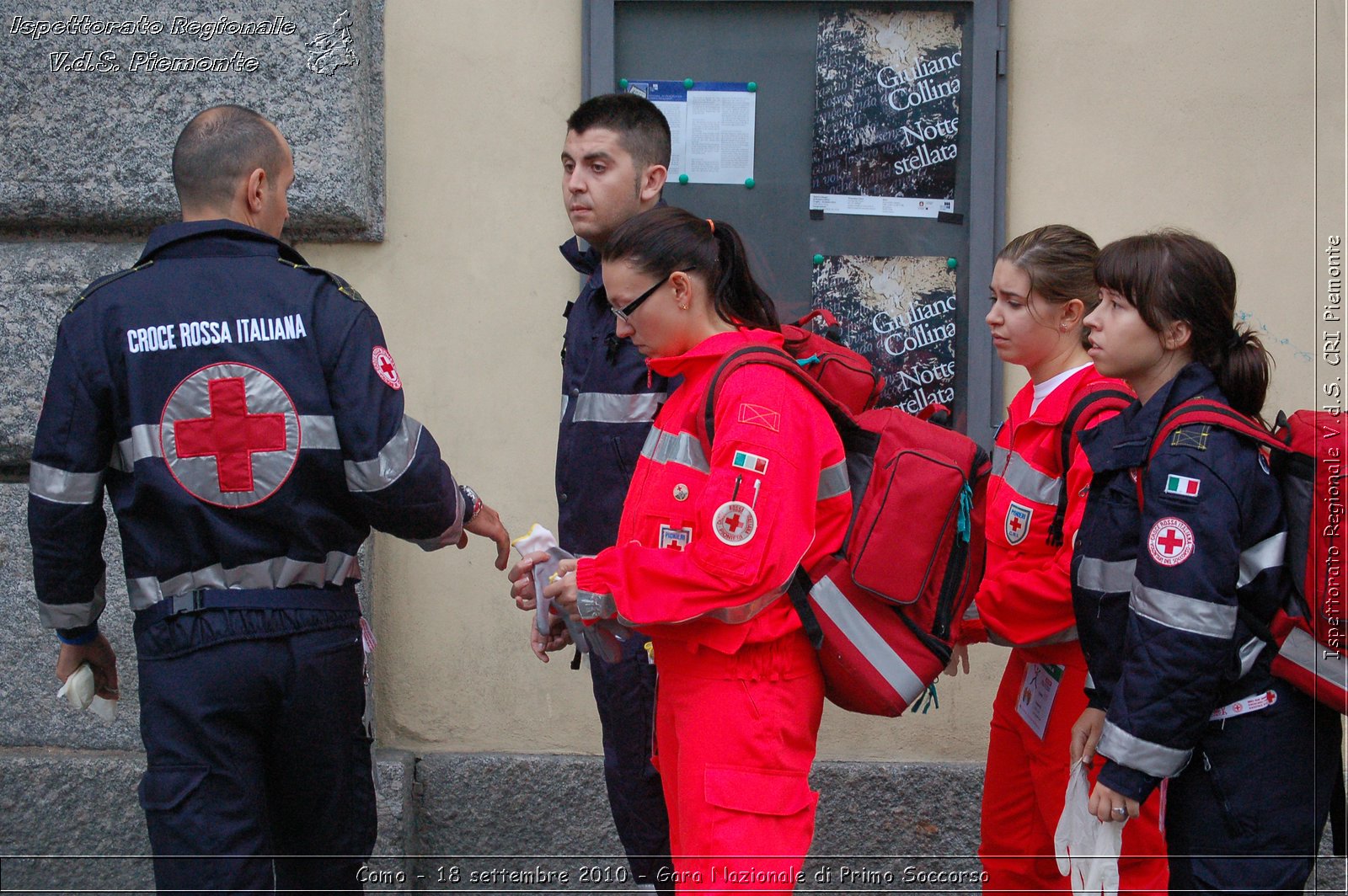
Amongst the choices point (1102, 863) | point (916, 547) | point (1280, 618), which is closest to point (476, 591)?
point (916, 547)

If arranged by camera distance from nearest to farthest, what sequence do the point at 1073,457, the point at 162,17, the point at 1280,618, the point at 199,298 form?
the point at 1280,618, the point at 199,298, the point at 1073,457, the point at 162,17

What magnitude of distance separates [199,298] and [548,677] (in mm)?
1929

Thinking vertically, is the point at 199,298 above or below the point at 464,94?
below

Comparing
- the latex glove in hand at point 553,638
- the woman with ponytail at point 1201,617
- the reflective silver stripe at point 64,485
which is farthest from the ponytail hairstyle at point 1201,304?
the reflective silver stripe at point 64,485

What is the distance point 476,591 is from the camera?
13.3ft

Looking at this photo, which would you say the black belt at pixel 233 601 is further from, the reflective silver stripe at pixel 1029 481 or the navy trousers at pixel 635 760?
the reflective silver stripe at pixel 1029 481

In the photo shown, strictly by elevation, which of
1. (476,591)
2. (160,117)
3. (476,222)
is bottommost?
(476,591)

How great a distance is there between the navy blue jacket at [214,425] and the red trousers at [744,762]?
0.80 metres

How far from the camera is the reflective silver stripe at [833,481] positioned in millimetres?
2432

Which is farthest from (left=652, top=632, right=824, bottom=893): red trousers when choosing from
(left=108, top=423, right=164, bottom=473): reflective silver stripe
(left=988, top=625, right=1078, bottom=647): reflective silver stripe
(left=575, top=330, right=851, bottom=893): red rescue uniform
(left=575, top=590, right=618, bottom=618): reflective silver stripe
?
(left=108, top=423, right=164, bottom=473): reflective silver stripe

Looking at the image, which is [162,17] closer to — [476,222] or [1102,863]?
[476,222]

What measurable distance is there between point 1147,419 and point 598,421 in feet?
4.50

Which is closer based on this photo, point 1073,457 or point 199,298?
point 199,298

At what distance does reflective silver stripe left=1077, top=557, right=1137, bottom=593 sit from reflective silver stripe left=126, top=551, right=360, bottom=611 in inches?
63.9
